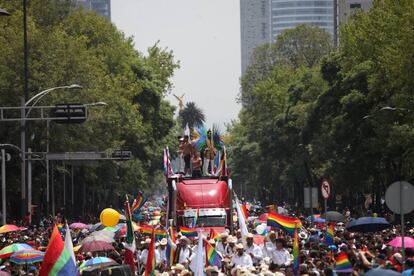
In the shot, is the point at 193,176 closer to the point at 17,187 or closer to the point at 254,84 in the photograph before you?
the point at 17,187

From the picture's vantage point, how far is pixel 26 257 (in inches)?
1120

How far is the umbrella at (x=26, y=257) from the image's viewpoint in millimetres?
28453

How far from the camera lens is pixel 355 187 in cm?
7469

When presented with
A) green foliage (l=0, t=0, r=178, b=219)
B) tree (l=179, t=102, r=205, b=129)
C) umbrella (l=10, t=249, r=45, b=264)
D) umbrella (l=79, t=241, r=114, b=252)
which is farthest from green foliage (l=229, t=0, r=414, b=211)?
tree (l=179, t=102, r=205, b=129)

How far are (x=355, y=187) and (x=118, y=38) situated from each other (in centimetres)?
2676

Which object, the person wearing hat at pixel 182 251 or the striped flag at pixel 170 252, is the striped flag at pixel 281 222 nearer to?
the person wearing hat at pixel 182 251

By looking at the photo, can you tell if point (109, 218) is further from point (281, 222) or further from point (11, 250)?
point (11, 250)

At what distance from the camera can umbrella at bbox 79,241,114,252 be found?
98.6 ft

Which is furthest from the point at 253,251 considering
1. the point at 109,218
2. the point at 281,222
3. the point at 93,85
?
the point at 93,85

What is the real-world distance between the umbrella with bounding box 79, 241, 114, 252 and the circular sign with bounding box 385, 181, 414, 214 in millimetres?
9895

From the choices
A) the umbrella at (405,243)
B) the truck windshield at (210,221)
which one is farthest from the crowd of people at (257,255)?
the truck windshield at (210,221)

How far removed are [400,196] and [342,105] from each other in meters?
49.5

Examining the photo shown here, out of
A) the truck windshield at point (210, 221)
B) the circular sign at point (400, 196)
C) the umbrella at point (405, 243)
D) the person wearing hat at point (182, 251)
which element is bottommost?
the person wearing hat at point (182, 251)

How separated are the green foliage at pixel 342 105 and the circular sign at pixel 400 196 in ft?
91.7
